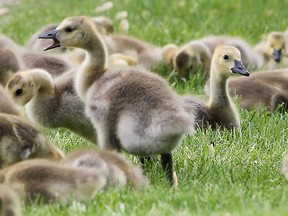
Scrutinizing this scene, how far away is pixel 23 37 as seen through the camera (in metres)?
9.28

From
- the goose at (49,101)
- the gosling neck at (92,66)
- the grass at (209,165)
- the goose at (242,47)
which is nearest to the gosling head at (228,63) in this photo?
the grass at (209,165)

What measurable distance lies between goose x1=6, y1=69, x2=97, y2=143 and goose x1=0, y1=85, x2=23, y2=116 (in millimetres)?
305

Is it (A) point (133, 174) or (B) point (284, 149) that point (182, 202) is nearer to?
(A) point (133, 174)

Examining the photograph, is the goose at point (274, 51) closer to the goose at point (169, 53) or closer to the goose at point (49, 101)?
the goose at point (169, 53)

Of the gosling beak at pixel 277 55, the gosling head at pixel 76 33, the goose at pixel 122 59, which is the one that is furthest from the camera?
the gosling beak at pixel 277 55

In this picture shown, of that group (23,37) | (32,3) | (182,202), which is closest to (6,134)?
(182,202)

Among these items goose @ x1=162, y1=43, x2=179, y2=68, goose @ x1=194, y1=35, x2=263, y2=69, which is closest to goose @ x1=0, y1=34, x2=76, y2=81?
goose @ x1=162, y1=43, x2=179, y2=68

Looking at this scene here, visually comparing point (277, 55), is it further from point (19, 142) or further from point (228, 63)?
point (19, 142)

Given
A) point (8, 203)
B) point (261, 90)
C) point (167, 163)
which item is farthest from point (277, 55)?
point (8, 203)

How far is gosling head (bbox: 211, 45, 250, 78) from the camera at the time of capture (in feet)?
19.4

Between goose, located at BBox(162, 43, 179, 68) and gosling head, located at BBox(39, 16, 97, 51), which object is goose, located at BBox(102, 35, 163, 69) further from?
gosling head, located at BBox(39, 16, 97, 51)

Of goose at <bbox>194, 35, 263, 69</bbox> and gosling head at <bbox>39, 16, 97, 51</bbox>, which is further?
goose at <bbox>194, 35, 263, 69</bbox>

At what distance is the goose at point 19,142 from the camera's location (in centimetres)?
433

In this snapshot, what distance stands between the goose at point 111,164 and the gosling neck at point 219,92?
5.45 ft
